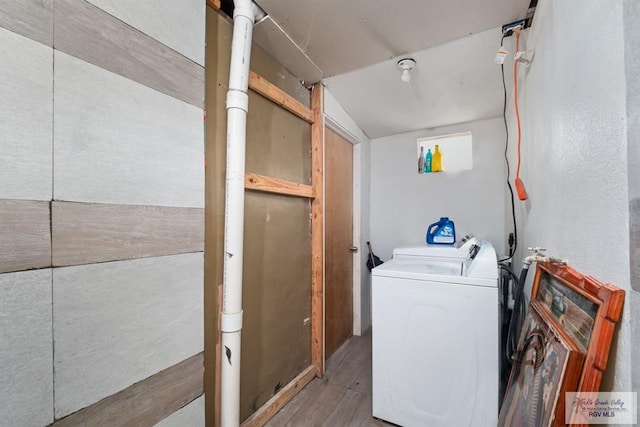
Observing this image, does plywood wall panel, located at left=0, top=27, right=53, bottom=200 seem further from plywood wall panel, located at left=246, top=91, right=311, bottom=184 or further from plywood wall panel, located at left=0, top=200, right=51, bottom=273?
plywood wall panel, located at left=246, top=91, right=311, bottom=184

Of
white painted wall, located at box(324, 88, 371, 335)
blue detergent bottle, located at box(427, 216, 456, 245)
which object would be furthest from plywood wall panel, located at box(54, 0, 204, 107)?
blue detergent bottle, located at box(427, 216, 456, 245)

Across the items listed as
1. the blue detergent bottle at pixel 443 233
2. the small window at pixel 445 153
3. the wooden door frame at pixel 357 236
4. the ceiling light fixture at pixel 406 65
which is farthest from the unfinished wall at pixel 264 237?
the small window at pixel 445 153

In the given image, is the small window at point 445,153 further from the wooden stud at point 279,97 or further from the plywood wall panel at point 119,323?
the plywood wall panel at point 119,323

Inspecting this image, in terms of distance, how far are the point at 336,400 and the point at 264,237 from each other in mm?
1239

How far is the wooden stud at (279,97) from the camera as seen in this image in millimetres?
1452

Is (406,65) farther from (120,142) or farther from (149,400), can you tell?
(149,400)

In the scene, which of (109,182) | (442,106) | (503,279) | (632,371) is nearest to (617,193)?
(632,371)

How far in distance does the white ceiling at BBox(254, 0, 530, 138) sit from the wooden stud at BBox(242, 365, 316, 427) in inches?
85.8

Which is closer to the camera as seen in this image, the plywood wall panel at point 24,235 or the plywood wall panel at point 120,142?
the plywood wall panel at point 24,235

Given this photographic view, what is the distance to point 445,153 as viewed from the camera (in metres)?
2.65

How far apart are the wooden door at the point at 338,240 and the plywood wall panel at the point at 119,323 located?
52.0 inches

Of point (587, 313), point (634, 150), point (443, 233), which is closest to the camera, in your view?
point (634, 150)

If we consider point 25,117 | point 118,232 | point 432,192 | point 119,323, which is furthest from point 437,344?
point 25,117

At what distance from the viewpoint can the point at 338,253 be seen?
240 cm
